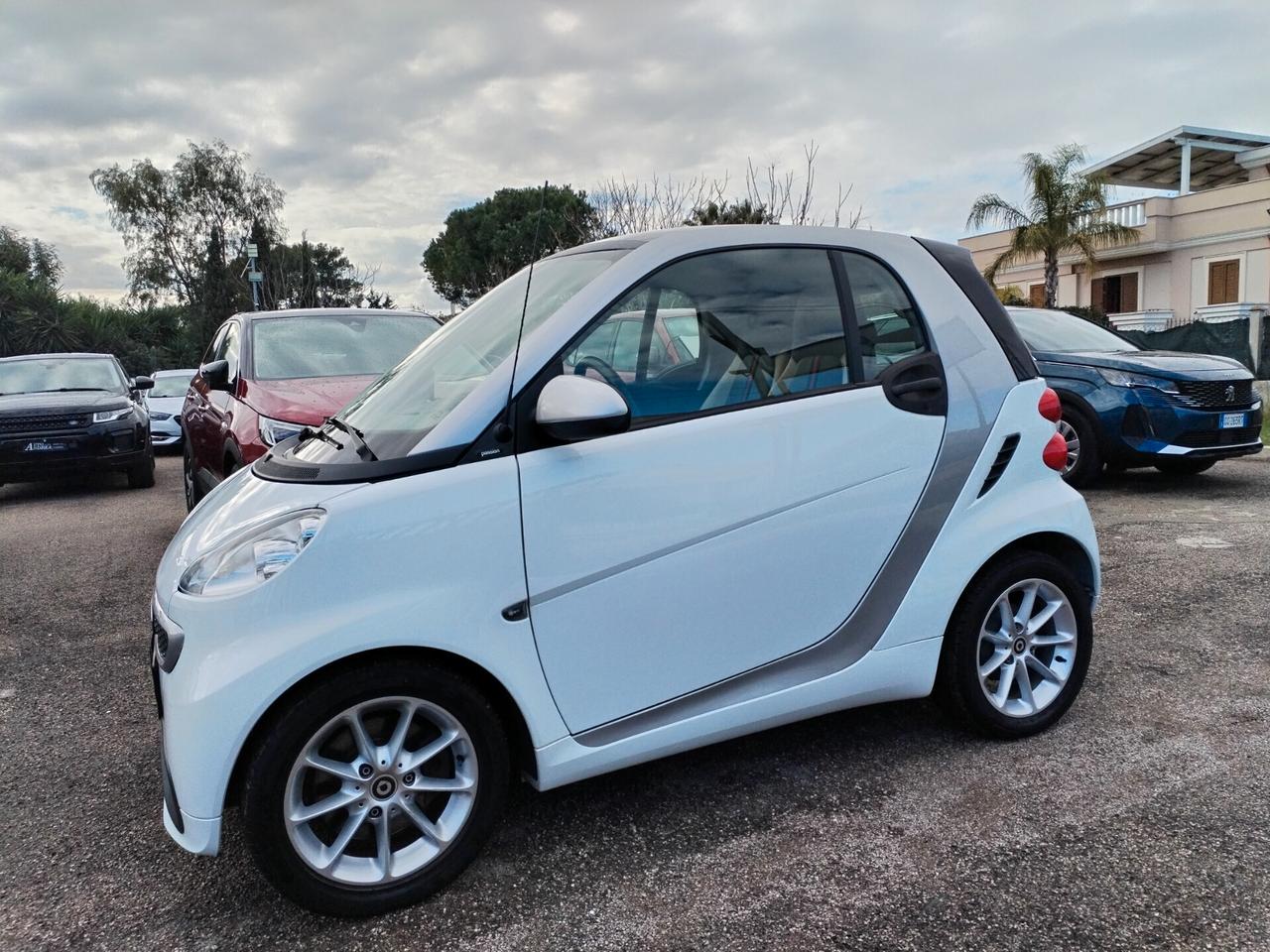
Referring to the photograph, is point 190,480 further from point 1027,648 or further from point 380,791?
point 1027,648

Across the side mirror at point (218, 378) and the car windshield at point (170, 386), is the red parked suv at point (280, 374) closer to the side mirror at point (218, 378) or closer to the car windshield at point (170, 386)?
the side mirror at point (218, 378)

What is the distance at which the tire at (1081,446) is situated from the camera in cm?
767

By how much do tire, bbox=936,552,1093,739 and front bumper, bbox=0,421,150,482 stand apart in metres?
9.37

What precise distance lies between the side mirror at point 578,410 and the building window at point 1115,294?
30520mm

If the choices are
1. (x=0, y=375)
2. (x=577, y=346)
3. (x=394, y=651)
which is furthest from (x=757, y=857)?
(x=0, y=375)

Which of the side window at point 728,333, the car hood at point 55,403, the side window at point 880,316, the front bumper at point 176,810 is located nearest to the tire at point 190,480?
the car hood at point 55,403

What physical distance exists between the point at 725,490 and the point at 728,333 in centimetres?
51

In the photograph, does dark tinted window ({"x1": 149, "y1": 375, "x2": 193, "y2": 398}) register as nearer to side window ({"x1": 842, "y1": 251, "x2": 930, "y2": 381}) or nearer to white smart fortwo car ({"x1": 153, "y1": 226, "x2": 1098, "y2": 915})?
white smart fortwo car ({"x1": 153, "y1": 226, "x2": 1098, "y2": 915})

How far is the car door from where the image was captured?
2.42 meters

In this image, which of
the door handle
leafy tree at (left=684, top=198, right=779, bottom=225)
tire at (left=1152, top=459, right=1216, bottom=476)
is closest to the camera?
the door handle

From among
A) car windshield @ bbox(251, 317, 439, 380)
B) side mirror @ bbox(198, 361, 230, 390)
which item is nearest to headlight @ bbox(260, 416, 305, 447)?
car windshield @ bbox(251, 317, 439, 380)

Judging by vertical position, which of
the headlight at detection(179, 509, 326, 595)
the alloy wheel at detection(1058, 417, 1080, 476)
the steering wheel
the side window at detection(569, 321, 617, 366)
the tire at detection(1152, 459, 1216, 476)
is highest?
the side window at detection(569, 321, 617, 366)

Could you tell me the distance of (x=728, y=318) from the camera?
2.79 m

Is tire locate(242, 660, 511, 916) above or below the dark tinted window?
below
